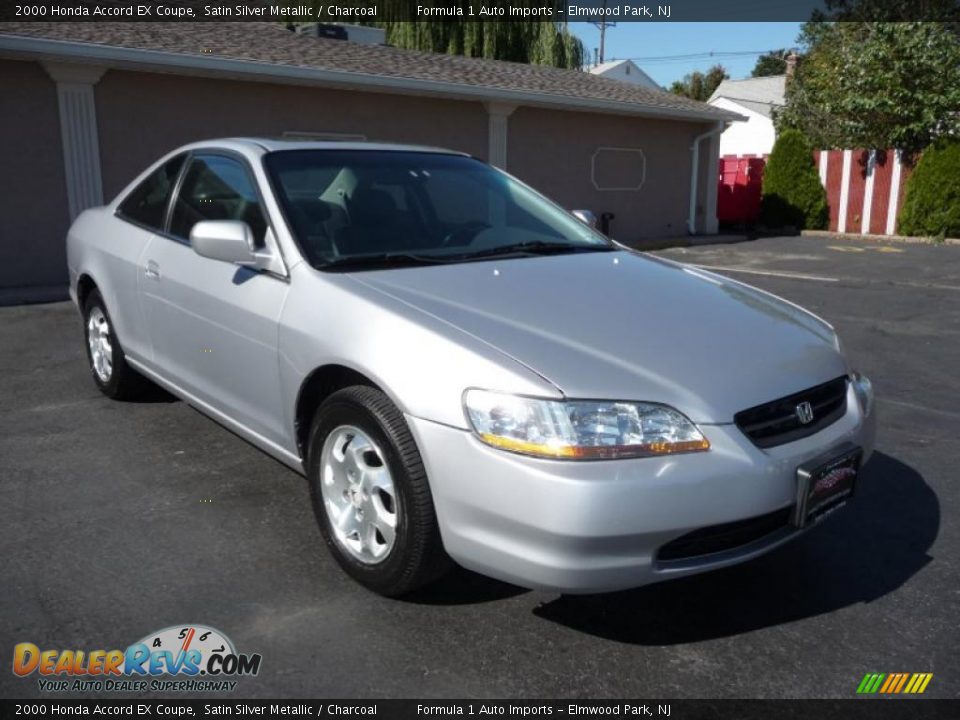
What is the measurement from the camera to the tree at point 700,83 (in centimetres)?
6285

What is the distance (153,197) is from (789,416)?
3.57m

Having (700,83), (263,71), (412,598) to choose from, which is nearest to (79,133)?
(263,71)

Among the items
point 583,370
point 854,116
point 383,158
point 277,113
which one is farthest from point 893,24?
point 583,370

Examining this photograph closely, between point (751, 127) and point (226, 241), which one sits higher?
point (751, 127)

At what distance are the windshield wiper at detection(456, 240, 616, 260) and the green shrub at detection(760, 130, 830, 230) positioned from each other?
18.3m

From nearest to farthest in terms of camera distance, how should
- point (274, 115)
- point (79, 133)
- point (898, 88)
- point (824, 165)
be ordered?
point (79, 133), point (274, 115), point (898, 88), point (824, 165)

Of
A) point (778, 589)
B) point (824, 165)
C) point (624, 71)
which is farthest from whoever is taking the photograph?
point (624, 71)

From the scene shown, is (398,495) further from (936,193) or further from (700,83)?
(700,83)

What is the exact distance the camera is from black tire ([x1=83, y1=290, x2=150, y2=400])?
4.95 m

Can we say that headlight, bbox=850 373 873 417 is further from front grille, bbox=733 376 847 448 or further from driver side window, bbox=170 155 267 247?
driver side window, bbox=170 155 267 247

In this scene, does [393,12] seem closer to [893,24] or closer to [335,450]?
[893,24]

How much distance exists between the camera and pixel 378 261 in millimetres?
3373

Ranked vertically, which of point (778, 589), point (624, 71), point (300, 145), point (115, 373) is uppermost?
point (624, 71)

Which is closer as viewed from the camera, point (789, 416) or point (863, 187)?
point (789, 416)
